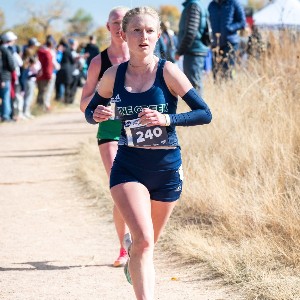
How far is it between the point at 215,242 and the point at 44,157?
6.82 metres

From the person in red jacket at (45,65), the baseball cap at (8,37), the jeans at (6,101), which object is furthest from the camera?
the person in red jacket at (45,65)

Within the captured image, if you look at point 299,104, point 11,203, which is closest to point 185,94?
point 299,104

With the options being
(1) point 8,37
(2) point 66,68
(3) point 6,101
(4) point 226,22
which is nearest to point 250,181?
(4) point 226,22

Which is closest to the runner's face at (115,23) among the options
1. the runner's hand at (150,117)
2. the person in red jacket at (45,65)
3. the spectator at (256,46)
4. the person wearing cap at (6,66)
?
the runner's hand at (150,117)

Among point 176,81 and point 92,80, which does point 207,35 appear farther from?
point 176,81

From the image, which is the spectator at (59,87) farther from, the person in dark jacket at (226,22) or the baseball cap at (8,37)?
the person in dark jacket at (226,22)

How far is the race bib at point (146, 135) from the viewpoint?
14.9 ft

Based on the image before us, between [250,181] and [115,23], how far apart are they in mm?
1828

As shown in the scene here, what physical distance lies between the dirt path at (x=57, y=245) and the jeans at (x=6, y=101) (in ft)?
17.3

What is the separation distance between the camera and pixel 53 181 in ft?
33.3

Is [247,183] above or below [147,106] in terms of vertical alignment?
below

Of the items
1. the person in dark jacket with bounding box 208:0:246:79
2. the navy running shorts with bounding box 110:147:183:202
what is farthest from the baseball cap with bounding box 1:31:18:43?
the navy running shorts with bounding box 110:147:183:202

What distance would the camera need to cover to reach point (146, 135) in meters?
4.54

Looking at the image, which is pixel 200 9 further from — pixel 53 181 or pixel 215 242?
pixel 215 242
